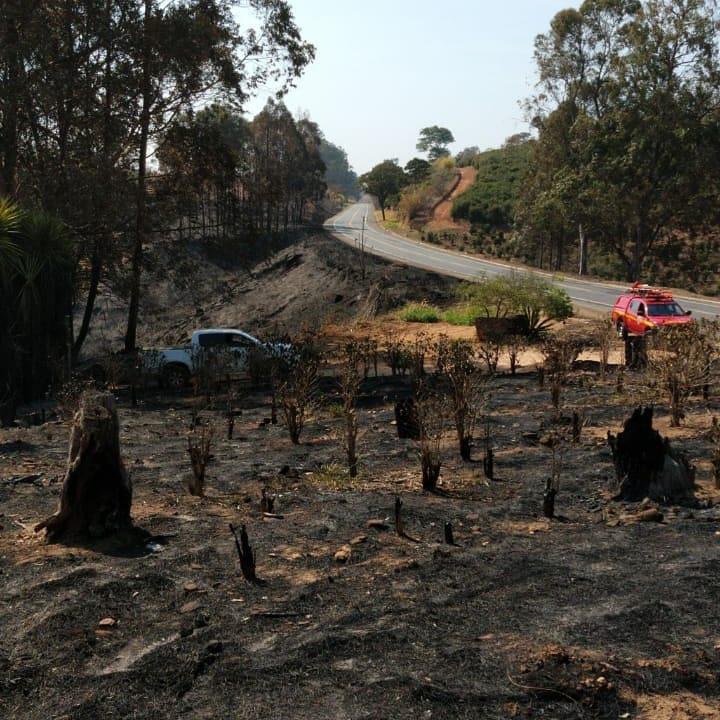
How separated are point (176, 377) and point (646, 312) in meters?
12.2

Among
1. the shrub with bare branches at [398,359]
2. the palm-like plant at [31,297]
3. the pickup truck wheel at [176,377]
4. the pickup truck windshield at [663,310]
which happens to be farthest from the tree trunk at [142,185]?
the pickup truck windshield at [663,310]

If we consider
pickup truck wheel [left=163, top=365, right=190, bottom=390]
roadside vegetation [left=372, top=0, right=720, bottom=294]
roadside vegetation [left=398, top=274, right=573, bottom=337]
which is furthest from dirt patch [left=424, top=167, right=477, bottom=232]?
pickup truck wheel [left=163, top=365, right=190, bottom=390]

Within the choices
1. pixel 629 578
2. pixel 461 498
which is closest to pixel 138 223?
pixel 461 498

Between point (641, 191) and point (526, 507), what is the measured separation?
40.1 m

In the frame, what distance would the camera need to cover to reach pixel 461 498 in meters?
8.90

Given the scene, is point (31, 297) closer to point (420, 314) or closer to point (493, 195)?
point (420, 314)

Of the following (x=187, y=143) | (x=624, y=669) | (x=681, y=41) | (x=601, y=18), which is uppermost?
(x=601, y=18)

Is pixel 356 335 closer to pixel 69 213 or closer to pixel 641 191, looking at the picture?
pixel 69 213

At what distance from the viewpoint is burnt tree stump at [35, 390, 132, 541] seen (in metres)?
7.55

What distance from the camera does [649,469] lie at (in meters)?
8.62

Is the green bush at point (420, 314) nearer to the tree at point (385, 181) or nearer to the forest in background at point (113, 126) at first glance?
the forest in background at point (113, 126)

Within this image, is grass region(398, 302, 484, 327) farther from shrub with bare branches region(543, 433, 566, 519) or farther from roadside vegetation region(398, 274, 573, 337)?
shrub with bare branches region(543, 433, 566, 519)

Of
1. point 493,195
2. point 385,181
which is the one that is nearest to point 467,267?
point 493,195

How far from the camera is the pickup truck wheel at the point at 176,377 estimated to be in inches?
791
